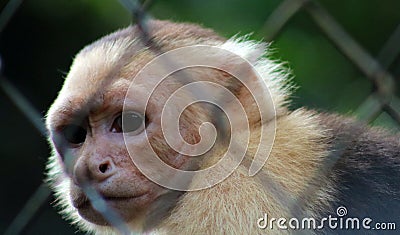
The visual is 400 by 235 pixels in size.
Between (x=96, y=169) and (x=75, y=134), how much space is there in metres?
0.25

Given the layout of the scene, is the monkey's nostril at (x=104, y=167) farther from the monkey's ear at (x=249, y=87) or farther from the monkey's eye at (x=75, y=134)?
the monkey's ear at (x=249, y=87)

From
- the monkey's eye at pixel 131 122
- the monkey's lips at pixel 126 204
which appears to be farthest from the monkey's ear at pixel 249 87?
the monkey's lips at pixel 126 204

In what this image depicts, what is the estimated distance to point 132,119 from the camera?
2518 mm

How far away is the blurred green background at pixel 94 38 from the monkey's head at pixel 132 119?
1025 mm

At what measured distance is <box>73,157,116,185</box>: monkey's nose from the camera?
8.05 feet

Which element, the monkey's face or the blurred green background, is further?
the blurred green background

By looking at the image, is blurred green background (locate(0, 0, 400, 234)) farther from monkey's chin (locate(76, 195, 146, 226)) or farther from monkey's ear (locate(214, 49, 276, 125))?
monkey's chin (locate(76, 195, 146, 226))

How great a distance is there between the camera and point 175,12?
A: 166 inches

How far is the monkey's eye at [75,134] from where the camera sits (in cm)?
266

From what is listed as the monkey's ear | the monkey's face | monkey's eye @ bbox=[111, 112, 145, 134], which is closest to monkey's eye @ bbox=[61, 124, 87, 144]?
the monkey's face

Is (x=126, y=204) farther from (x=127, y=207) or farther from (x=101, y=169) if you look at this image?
(x=101, y=169)

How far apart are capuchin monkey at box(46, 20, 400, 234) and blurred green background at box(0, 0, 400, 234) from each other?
1053mm

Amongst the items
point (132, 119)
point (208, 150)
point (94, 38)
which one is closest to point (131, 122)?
point (132, 119)

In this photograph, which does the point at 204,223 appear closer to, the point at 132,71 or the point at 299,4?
the point at 132,71
